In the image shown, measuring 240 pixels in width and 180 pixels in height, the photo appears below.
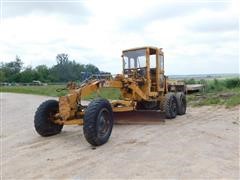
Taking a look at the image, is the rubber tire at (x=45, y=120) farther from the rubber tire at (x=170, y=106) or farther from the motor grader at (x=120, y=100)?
the rubber tire at (x=170, y=106)

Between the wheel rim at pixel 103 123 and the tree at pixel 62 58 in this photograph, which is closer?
the wheel rim at pixel 103 123

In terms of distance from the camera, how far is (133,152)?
24.3 ft

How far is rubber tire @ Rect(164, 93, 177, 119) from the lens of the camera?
41.1 feet

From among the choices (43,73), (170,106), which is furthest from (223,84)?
(43,73)

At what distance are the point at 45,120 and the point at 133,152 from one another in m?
2.84

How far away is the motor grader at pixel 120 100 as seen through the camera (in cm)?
823

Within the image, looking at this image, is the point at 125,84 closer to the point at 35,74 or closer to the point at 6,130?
the point at 6,130

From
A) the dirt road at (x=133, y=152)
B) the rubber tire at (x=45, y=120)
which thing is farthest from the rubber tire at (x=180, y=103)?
the rubber tire at (x=45, y=120)

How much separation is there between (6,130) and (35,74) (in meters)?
83.2

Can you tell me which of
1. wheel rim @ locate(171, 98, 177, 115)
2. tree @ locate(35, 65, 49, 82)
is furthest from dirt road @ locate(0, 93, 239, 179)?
tree @ locate(35, 65, 49, 82)

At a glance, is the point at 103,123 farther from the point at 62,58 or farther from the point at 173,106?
the point at 62,58

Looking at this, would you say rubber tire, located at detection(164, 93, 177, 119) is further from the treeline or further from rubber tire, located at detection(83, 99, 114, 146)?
the treeline

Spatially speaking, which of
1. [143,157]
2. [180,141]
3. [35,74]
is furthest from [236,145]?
[35,74]

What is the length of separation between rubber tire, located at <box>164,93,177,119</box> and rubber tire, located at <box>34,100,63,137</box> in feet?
13.9
